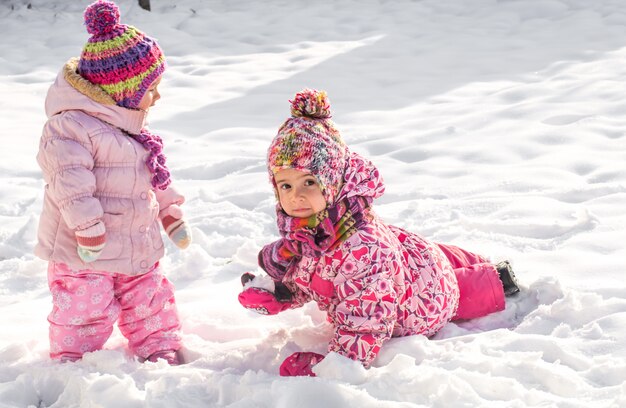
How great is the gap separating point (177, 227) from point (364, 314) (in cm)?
79

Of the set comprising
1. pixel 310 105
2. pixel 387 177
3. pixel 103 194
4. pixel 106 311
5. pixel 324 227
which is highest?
pixel 310 105

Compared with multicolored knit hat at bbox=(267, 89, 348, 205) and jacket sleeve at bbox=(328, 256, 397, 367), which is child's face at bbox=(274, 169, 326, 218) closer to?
multicolored knit hat at bbox=(267, 89, 348, 205)

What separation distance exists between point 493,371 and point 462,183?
2161 mm

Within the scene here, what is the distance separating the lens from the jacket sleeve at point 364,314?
2598 mm

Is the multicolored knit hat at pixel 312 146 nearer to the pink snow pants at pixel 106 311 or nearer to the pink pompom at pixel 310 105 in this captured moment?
the pink pompom at pixel 310 105

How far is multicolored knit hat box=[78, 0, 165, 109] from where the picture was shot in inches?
104

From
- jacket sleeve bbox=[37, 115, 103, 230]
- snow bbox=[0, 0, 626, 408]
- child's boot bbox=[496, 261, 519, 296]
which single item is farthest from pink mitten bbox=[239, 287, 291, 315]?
child's boot bbox=[496, 261, 519, 296]

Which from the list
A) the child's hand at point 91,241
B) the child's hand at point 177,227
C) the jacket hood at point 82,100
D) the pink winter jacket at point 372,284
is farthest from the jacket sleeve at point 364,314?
the jacket hood at point 82,100

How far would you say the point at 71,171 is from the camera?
2.56 m

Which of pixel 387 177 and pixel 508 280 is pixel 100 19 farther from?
pixel 387 177

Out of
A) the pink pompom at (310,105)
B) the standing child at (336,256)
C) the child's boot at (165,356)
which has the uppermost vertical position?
the pink pompom at (310,105)

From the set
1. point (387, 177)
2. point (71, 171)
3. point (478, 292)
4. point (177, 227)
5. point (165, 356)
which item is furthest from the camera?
point (387, 177)

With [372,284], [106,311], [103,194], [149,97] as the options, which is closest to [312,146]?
[372,284]

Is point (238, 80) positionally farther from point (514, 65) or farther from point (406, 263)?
point (406, 263)
